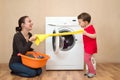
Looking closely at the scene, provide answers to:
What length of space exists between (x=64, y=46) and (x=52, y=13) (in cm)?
90

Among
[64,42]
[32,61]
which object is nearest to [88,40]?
[64,42]

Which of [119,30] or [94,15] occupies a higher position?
[94,15]

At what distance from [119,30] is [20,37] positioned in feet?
6.82

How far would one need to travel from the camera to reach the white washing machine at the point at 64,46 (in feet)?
12.3

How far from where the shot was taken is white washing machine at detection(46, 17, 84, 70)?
375 cm

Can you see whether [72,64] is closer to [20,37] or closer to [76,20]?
[76,20]

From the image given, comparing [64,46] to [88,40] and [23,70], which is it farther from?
[23,70]

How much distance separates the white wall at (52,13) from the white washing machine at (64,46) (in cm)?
65

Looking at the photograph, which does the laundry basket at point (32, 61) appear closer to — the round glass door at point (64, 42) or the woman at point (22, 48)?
the woman at point (22, 48)

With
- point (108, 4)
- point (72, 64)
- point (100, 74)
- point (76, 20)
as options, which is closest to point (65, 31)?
point (76, 20)

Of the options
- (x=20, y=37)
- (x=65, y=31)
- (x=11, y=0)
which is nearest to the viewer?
(x=20, y=37)

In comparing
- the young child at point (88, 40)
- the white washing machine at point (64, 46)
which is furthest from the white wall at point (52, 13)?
the young child at point (88, 40)

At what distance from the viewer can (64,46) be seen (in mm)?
3777

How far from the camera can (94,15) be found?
173 inches
